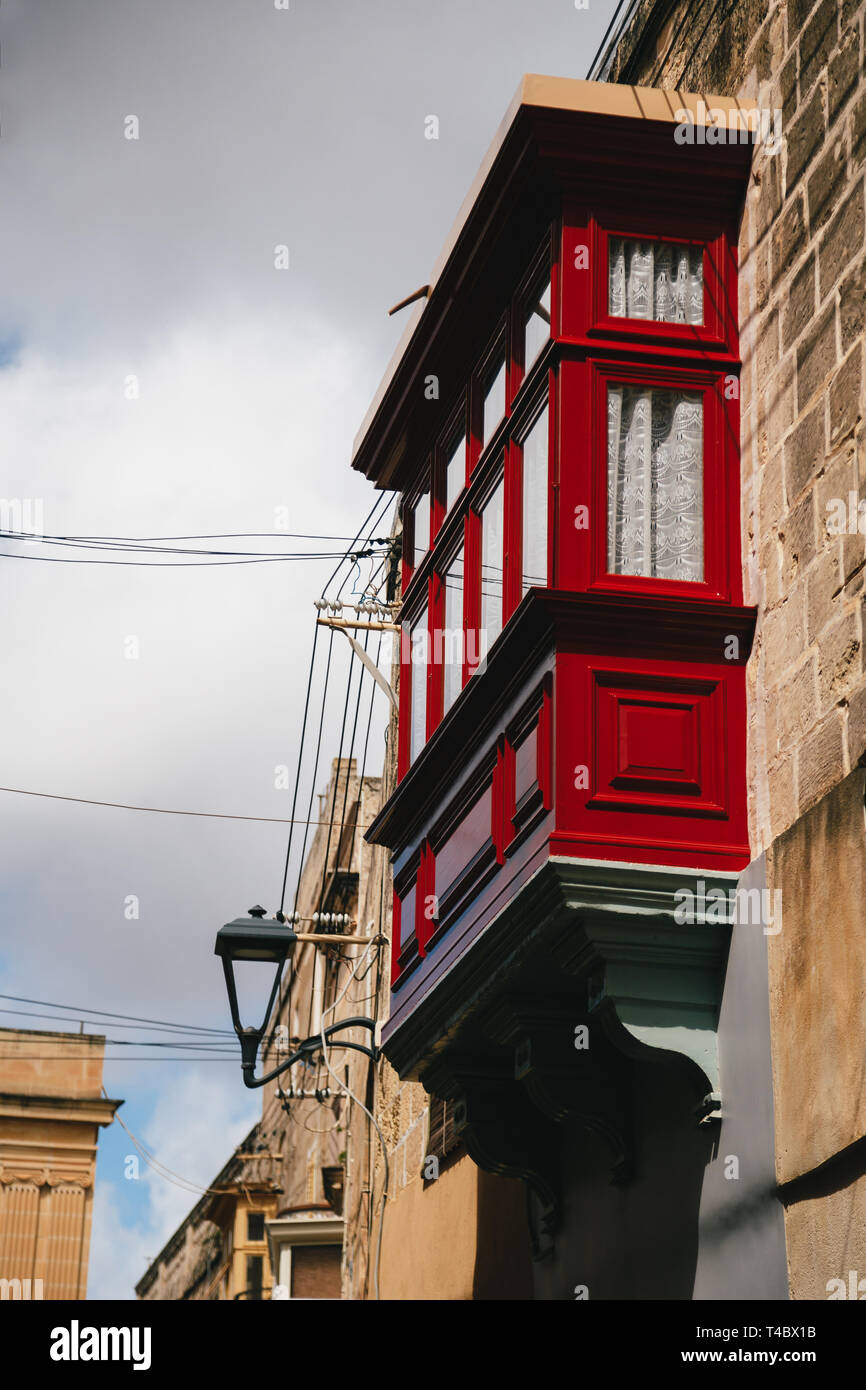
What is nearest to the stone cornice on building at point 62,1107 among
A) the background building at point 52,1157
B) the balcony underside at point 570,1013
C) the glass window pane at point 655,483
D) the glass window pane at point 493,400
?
the background building at point 52,1157

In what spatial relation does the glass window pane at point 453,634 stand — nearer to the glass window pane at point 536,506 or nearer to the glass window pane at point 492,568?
the glass window pane at point 492,568

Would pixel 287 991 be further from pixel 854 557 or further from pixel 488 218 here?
pixel 854 557

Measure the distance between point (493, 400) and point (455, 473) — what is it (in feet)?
2.36

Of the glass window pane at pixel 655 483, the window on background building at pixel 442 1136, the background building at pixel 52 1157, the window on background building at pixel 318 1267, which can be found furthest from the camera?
the background building at pixel 52 1157

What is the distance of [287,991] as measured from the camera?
29.2m

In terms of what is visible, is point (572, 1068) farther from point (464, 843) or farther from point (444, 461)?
point (444, 461)

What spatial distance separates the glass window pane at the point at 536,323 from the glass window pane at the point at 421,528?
1.88 metres

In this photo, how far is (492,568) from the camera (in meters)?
9.53

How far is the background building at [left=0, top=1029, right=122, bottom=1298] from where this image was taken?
82.3 feet

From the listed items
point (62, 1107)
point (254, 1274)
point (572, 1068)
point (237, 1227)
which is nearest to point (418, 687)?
point (572, 1068)

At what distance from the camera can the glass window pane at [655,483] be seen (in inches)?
333

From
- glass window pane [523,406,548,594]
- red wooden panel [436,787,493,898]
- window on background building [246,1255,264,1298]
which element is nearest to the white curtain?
glass window pane [523,406,548,594]

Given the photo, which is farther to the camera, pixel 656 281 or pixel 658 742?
pixel 656 281

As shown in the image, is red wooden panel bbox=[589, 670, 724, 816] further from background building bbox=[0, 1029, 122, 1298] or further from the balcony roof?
background building bbox=[0, 1029, 122, 1298]
